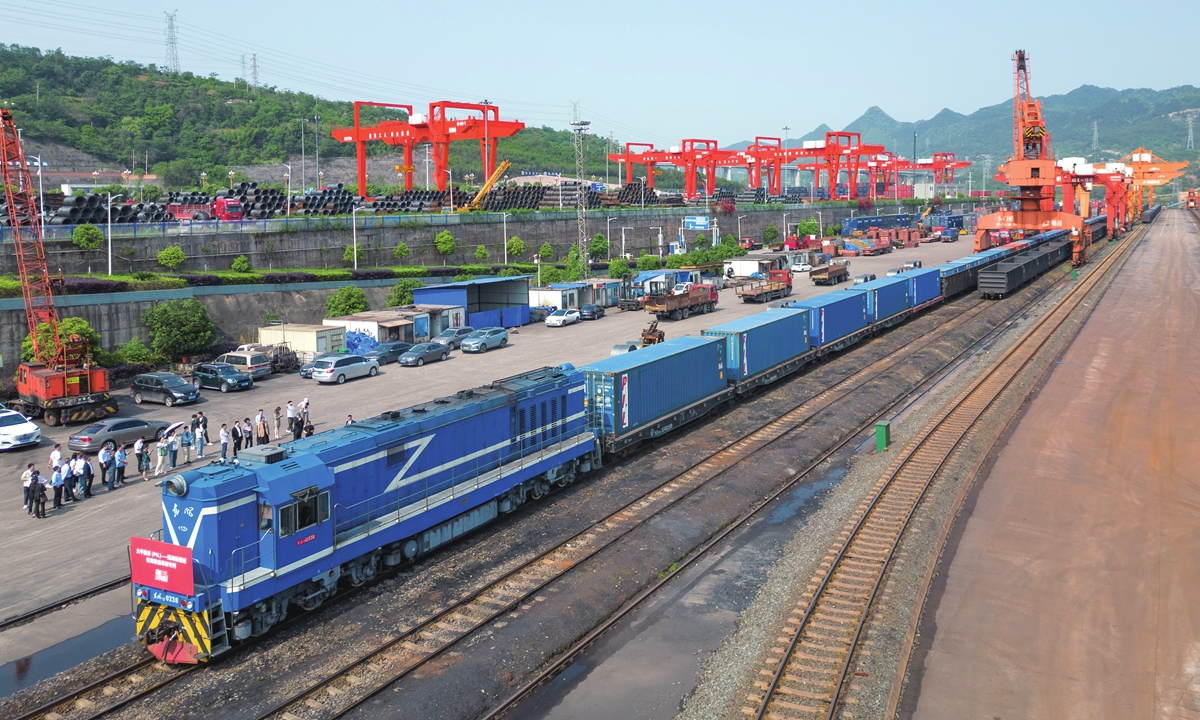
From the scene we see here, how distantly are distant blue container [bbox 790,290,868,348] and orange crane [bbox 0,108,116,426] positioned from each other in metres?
33.5

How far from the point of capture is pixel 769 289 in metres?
70.8

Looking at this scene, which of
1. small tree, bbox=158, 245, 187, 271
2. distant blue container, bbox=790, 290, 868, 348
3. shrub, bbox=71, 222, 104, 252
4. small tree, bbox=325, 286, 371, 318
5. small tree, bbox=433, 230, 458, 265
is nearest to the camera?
distant blue container, bbox=790, 290, 868, 348

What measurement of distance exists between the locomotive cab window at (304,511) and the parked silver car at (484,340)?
33484 millimetres

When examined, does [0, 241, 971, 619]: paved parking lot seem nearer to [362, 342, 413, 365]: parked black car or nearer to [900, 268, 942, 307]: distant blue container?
[362, 342, 413, 365]: parked black car

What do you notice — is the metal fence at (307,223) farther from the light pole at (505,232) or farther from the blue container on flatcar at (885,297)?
the blue container on flatcar at (885,297)

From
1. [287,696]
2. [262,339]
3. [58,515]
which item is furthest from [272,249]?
[287,696]

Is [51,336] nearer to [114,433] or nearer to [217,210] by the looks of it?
[114,433]

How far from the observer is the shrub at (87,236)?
49.7 metres

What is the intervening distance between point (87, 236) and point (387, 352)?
754 inches

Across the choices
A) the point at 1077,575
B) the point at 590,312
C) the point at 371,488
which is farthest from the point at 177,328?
the point at 1077,575

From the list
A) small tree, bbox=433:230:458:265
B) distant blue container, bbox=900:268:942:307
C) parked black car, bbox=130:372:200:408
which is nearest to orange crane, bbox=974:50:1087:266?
distant blue container, bbox=900:268:942:307

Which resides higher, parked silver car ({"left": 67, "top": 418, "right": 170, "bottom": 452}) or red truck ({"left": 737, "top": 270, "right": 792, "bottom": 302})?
red truck ({"left": 737, "top": 270, "right": 792, "bottom": 302})

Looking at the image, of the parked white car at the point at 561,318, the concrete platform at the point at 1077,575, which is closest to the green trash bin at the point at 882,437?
the concrete platform at the point at 1077,575

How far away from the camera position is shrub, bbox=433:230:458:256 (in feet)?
244
